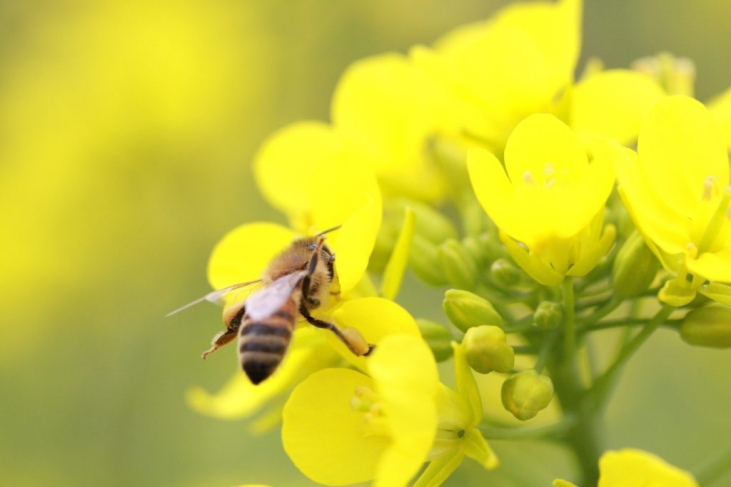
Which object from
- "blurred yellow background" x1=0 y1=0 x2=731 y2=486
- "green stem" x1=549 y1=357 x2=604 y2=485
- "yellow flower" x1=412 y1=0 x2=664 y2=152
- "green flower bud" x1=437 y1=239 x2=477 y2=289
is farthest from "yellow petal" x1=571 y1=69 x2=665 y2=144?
"blurred yellow background" x1=0 y1=0 x2=731 y2=486

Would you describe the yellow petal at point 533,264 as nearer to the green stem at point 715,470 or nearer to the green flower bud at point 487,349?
the green flower bud at point 487,349

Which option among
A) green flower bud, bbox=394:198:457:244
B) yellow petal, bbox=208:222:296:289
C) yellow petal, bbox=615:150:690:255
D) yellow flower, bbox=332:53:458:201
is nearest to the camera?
yellow petal, bbox=615:150:690:255

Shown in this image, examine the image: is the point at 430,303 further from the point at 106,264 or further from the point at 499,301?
the point at 499,301

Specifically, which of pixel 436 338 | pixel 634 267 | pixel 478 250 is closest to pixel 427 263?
pixel 478 250

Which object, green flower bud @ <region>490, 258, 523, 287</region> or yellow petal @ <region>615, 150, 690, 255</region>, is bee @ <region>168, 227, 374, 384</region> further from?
yellow petal @ <region>615, 150, 690, 255</region>

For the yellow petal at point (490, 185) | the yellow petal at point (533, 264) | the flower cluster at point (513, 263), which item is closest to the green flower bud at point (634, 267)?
the flower cluster at point (513, 263)

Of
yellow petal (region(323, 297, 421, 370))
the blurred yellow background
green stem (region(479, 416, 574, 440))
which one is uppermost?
yellow petal (region(323, 297, 421, 370))

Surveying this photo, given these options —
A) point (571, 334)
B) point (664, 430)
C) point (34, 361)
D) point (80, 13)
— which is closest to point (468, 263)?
point (571, 334)
